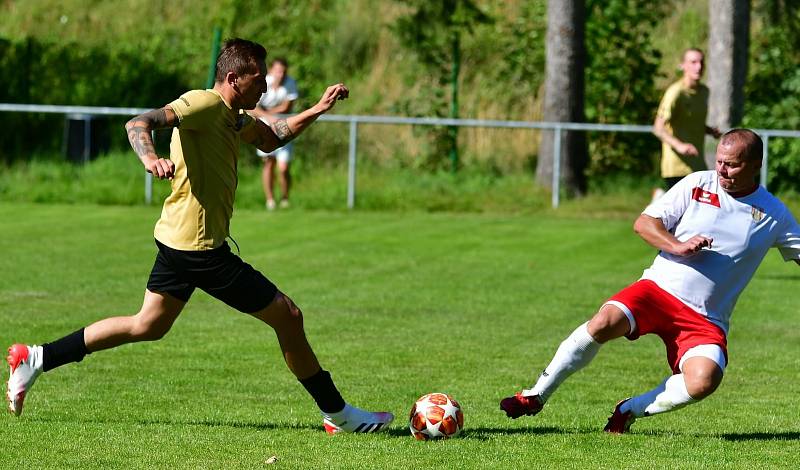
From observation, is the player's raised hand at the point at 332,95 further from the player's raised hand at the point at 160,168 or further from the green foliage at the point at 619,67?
the green foliage at the point at 619,67

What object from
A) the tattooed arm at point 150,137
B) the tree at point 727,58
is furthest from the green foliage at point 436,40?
the tattooed arm at point 150,137

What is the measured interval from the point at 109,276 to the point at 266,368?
4737mm

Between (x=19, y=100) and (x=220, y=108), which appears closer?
(x=220, y=108)

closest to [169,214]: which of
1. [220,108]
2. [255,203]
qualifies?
[220,108]

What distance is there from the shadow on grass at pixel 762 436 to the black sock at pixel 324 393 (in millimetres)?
1948

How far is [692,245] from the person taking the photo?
648 centimetres

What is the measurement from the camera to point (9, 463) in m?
6.09

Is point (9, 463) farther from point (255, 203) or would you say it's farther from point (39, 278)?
point (255, 203)

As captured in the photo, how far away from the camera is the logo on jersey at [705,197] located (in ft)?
→ 22.4

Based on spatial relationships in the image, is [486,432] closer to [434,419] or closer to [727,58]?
[434,419]

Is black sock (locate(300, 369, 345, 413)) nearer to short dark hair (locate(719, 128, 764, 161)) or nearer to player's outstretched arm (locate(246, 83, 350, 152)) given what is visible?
player's outstretched arm (locate(246, 83, 350, 152))

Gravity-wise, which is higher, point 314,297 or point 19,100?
point 19,100

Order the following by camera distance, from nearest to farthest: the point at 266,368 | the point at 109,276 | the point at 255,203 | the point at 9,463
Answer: the point at 9,463 < the point at 266,368 < the point at 109,276 < the point at 255,203

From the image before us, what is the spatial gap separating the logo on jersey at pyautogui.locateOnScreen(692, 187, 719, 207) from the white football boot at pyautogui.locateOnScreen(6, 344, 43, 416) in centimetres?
332
